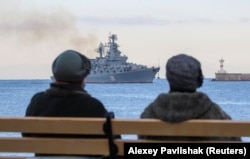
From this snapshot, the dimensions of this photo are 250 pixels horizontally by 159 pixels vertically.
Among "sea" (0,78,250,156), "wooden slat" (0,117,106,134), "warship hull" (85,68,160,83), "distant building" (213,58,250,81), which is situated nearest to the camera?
"wooden slat" (0,117,106,134)

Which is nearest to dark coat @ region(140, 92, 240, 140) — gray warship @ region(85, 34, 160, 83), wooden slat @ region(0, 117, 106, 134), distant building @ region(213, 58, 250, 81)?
wooden slat @ region(0, 117, 106, 134)

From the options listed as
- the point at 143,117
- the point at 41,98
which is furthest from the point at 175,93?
the point at 41,98

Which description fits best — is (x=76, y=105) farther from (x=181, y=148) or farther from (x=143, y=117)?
(x=181, y=148)

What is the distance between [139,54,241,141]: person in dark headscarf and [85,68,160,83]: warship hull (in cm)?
9438

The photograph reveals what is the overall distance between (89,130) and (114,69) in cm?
9275

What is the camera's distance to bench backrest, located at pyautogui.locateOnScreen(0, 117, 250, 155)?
3.66 meters

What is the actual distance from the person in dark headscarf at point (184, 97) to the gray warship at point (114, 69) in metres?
83.3

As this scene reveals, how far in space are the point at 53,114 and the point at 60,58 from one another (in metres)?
0.37

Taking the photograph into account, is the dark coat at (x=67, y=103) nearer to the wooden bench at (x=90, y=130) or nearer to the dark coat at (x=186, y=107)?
the wooden bench at (x=90, y=130)

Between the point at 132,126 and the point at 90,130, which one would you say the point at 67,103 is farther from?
the point at 132,126

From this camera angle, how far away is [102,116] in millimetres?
4145

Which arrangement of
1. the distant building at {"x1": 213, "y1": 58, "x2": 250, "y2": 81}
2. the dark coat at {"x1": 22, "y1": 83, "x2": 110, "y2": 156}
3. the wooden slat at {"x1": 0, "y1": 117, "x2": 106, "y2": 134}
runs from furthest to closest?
the distant building at {"x1": 213, "y1": 58, "x2": 250, "y2": 81} < the dark coat at {"x1": 22, "y1": 83, "x2": 110, "y2": 156} < the wooden slat at {"x1": 0, "y1": 117, "x2": 106, "y2": 134}

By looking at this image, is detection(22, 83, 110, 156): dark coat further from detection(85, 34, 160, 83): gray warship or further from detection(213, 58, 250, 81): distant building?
detection(213, 58, 250, 81): distant building

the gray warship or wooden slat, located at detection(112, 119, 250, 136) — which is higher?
wooden slat, located at detection(112, 119, 250, 136)
